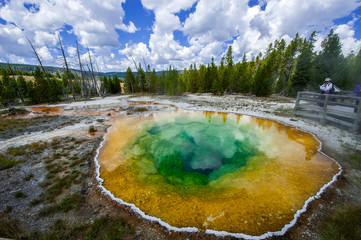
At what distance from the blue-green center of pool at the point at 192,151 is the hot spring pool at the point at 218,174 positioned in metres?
0.05

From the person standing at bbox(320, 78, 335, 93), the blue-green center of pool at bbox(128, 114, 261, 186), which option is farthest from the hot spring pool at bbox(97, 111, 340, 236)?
the person standing at bbox(320, 78, 335, 93)

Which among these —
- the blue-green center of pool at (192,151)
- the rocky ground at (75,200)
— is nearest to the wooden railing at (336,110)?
the rocky ground at (75,200)

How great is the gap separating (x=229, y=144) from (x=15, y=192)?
975 cm

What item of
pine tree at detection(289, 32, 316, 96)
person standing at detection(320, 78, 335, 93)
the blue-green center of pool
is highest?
pine tree at detection(289, 32, 316, 96)

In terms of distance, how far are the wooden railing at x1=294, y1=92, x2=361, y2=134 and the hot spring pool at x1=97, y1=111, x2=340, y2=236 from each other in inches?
96.4

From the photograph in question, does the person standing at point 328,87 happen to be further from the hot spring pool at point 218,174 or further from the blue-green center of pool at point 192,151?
the blue-green center of pool at point 192,151

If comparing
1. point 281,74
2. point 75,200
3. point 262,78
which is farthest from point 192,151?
point 281,74

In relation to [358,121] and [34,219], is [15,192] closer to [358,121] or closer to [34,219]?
[34,219]

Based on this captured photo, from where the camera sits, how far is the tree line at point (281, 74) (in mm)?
22625

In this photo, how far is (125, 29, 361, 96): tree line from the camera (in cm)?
2262

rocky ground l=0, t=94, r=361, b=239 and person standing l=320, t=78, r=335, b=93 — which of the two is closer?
rocky ground l=0, t=94, r=361, b=239

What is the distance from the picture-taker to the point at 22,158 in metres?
6.14

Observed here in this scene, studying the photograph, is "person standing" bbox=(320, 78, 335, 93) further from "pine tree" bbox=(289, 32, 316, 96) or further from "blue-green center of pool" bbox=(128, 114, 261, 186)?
"pine tree" bbox=(289, 32, 316, 96)

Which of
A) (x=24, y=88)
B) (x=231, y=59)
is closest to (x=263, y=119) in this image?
(x=231, y=59)
